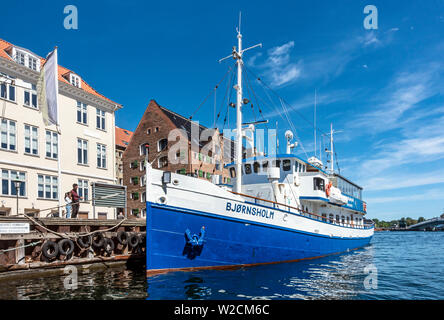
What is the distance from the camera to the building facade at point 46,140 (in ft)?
69.3

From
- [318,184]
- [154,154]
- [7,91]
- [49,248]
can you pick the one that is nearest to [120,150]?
[154,154]

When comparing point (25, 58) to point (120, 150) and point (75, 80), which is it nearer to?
point (75, 80)

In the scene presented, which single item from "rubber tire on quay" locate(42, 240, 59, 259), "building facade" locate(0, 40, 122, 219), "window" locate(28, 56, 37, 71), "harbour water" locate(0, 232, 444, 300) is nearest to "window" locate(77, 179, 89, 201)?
"building facade" locate(0, 40, 122, 219)

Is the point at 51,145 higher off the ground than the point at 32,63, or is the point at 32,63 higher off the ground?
the point at 32,63

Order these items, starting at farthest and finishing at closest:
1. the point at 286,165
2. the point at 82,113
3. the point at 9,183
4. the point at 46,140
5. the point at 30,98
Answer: the point at 82,113
the point at 46,140
the point at 30,98
the point at 9,183
the point at 286,165

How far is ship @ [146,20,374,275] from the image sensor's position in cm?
1164

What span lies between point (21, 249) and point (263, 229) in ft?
31.8

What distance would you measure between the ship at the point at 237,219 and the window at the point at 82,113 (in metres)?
14.8

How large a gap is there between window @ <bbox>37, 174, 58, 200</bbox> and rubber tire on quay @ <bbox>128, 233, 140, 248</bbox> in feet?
31.1

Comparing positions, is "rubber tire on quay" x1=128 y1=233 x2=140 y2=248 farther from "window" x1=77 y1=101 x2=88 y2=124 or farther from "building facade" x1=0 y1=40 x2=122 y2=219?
"window" x1=77 y1=101 x2=88 y2=124

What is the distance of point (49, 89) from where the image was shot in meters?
17.5

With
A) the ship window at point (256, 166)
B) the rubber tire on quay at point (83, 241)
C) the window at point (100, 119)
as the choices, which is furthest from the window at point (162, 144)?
the rubber tire on quay at point (83, 241)

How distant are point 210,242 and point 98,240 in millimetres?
6507

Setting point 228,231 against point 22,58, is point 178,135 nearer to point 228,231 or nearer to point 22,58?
point 22,58
